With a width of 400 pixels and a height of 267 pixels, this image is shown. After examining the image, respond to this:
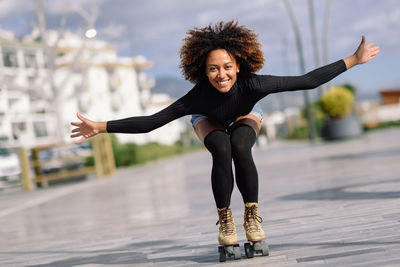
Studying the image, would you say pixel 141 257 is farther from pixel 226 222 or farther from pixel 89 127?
pixel 89 127

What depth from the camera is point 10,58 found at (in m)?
54.3

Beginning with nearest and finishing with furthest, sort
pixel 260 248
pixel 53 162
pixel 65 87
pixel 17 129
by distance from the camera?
1. pixel 260 248
2. pixel 53 162
3. pixel 65 87
4. pixel 17 129

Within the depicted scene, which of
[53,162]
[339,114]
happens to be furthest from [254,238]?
[339,114]

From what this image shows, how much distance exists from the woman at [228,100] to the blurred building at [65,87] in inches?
1052

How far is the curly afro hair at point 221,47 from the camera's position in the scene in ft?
10.8

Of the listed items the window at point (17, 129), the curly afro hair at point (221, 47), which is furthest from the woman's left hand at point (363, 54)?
the window at point (17, 129)

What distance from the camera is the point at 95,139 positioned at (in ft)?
62.4

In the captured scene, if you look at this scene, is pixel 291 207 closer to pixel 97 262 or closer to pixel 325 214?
pixel 325 214

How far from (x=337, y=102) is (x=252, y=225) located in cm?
1940

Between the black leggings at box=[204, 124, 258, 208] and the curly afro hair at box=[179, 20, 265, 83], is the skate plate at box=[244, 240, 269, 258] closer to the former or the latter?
the black leggings at box=[204, 124, 258, 208]

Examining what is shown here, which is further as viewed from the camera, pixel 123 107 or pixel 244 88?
pixel 123 107

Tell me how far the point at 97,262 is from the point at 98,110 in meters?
63.6

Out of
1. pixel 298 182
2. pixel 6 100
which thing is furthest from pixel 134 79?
pixel 298 182

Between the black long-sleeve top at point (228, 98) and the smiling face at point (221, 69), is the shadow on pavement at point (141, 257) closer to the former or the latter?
the black long-sleeve top at point (228, 98)
